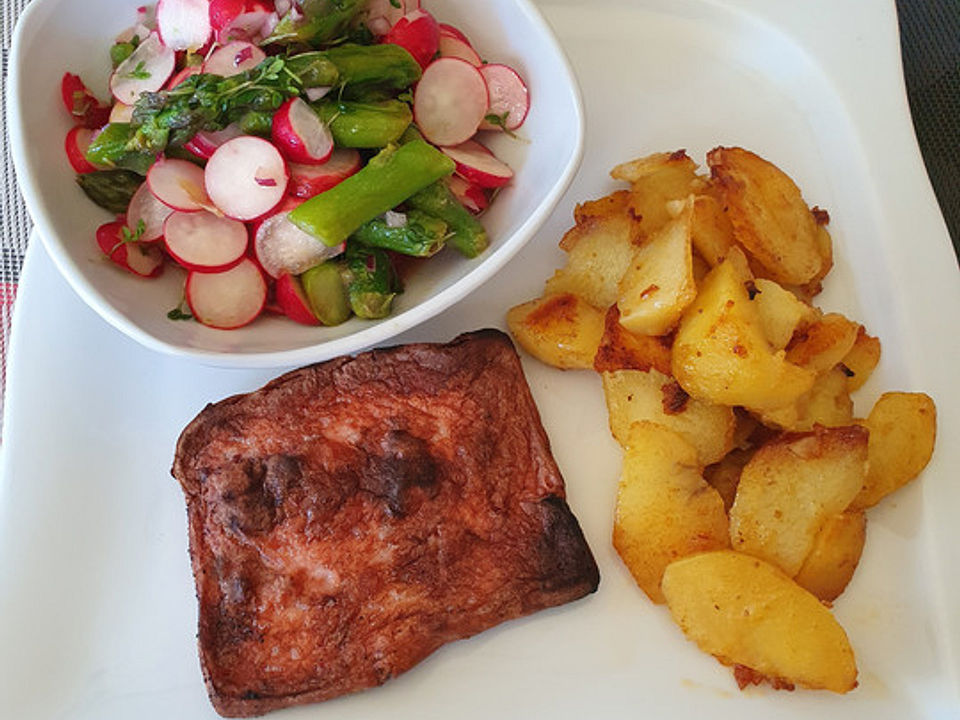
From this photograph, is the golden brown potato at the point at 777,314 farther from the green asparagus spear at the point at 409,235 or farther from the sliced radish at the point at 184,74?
the sliced radish at the point at 184,74

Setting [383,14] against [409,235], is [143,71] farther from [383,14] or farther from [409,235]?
[409,235]

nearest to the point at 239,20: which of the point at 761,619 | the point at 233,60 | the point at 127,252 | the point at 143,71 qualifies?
the point at 233,60

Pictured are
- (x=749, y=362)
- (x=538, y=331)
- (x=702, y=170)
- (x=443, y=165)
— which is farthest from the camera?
(x=702, y=170)

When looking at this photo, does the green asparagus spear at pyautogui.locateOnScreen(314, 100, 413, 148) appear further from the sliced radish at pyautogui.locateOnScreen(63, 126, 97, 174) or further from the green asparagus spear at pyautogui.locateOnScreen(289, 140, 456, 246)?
the sliced radish at pyautogui.locateOnScreen(63, 126, 97, 174)

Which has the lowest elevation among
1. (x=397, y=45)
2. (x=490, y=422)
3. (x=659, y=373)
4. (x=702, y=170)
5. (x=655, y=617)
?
(x=655, y=617)

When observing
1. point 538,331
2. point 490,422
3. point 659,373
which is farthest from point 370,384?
point 659,373

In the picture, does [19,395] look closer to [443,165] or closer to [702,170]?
[443,165]

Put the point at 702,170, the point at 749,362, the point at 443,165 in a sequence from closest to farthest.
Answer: the point at 749,362
the point at 443,165
the point at 702,170
